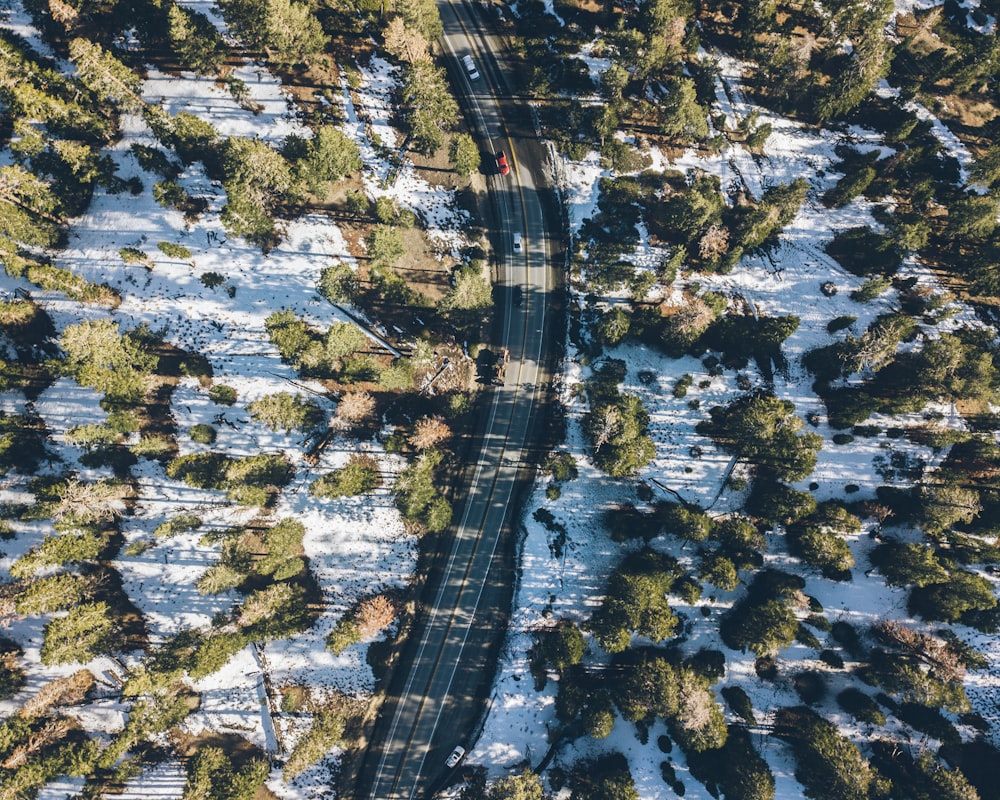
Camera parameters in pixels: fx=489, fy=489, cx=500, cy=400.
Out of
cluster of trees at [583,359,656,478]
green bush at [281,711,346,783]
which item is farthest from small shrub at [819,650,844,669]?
green bush at [281,711,346,783]

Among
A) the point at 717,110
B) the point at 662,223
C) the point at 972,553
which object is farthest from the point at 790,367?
the point at 717,110

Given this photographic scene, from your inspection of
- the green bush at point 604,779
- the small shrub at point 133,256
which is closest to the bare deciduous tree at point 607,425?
the green bush at point 604,779

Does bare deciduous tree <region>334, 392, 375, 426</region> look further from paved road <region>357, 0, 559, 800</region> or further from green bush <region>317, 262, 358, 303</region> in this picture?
paved road <region>357, 0, 559, 800</region>

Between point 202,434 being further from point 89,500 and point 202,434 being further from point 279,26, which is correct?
point 279,26

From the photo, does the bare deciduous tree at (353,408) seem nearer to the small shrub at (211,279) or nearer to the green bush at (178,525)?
the green bush at (178,525)

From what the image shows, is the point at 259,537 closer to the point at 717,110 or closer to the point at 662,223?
the point at 662,223

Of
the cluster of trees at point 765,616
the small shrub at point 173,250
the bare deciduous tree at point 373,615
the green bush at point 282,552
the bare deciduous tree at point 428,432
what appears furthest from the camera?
the bare deciduous tree at point 428,432

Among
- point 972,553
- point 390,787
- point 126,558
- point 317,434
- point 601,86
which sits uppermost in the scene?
point 601,86

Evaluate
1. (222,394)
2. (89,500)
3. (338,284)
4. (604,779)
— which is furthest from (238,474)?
(604,779)

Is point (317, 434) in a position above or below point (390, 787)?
above
